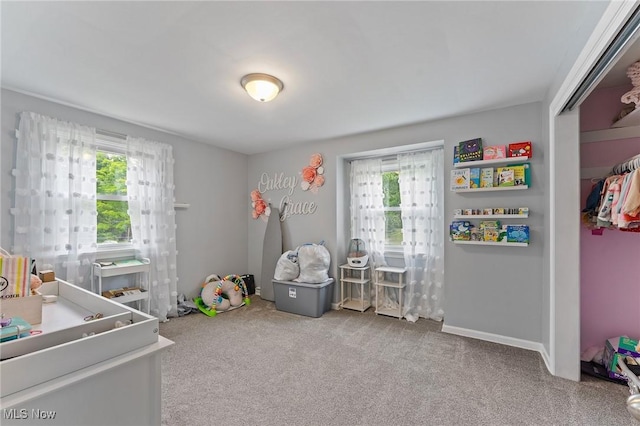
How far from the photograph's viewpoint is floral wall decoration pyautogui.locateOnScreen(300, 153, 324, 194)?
4.04m

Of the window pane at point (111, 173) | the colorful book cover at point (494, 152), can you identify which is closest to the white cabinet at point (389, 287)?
the colorful book cover at point (494, 152)

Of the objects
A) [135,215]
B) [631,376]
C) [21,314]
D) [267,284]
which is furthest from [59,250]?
[631,376]

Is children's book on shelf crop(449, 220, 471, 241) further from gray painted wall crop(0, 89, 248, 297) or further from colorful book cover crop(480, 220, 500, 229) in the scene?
gray painted wall crop(0, 89, 248, 297)

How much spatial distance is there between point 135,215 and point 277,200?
1923 millimetres

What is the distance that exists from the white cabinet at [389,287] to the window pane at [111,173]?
3.25m

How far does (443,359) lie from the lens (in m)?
2.48

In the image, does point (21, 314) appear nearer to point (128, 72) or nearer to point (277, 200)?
point (128, 72)

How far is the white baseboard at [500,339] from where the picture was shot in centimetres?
259

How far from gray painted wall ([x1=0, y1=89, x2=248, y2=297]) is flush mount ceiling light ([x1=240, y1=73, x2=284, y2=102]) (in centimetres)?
192

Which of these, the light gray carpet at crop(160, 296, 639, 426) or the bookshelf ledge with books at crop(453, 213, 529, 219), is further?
the bookshelf ledge with books at crop(453, 213, 529, 219)

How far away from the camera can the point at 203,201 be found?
4137 millimetres

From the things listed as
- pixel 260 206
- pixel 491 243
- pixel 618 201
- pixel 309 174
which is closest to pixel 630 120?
pixel 618 201

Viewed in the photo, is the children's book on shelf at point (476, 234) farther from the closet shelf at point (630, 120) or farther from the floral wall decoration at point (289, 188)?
the floral wall decoration at point (289, 188)

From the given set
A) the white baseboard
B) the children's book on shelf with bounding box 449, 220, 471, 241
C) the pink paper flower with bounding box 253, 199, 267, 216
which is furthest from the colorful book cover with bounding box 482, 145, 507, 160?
the pink paper flower with bounding box 253, 199, 267, 216
